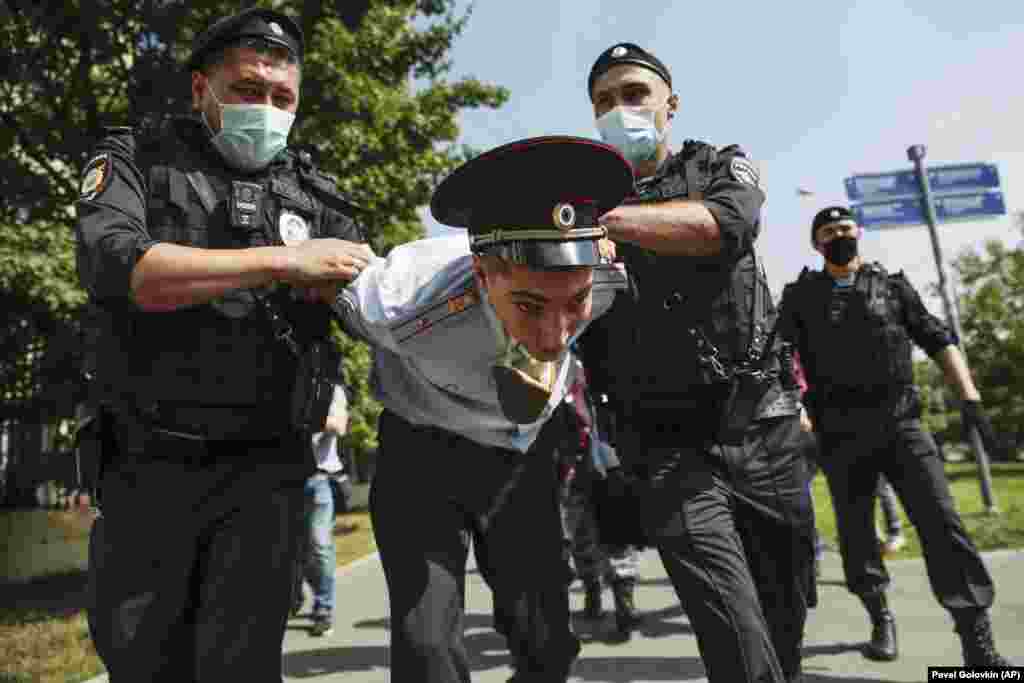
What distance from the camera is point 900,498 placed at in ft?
14.5

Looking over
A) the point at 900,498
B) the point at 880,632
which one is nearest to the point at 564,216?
the point at 900,498

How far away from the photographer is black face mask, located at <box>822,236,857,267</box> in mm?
4844

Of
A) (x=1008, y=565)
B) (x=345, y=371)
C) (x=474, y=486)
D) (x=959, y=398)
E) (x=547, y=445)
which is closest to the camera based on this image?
(x=474, y=486)

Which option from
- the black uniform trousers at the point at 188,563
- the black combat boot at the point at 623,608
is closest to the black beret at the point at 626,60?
the black uniform trousers at the point at 188,563

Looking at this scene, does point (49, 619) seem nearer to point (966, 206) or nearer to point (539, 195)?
point (539, 195)

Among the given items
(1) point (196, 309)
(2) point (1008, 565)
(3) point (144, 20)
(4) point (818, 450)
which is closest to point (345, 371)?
(3) point (144, 20)

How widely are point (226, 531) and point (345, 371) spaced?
25.8 feet

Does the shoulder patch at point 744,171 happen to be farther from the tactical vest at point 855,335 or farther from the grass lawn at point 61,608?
the grass lawn at point 61,608

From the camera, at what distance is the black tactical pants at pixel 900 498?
401cm

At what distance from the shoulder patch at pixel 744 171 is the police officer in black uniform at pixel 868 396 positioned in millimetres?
2058

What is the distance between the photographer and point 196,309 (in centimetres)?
230

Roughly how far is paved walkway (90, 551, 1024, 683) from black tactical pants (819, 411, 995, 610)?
1.42 ft

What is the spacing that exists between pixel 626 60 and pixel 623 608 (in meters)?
3.58

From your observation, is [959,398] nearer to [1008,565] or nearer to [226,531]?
[1008,565]
